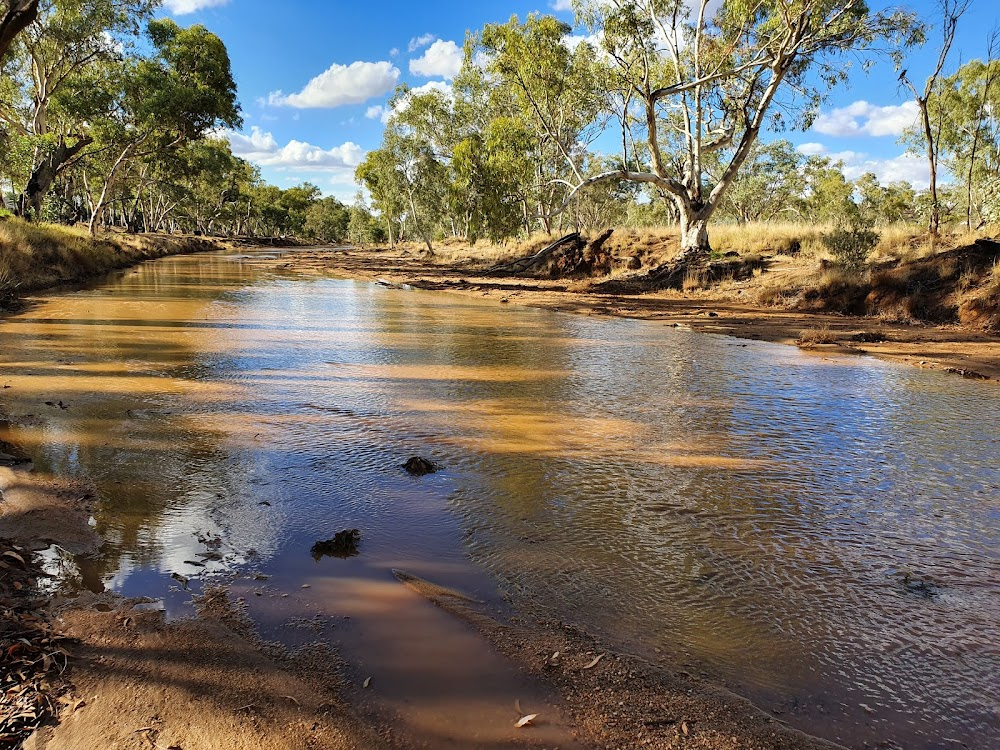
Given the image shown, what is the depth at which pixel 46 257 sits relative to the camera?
63.0ft

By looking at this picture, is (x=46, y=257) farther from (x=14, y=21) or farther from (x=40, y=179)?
(x=14, y=21)

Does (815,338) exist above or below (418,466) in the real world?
above

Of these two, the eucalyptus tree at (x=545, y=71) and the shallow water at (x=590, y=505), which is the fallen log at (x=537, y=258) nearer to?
the eucalyptus tree at (x=545, y=71)

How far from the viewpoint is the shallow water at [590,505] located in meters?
2.69

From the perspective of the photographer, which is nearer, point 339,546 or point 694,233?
point 339,546

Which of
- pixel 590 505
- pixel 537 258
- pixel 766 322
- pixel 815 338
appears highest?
pixel 537 258

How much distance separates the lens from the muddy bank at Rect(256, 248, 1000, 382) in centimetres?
999

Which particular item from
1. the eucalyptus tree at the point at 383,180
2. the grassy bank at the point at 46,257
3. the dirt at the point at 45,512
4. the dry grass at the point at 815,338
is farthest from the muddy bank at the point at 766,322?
the eucalyptus tree at the point at 383,180

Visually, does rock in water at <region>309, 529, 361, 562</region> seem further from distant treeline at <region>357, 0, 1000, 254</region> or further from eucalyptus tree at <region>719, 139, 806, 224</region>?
eucalyptus tree at <region>719, 139, 806, 224</region>

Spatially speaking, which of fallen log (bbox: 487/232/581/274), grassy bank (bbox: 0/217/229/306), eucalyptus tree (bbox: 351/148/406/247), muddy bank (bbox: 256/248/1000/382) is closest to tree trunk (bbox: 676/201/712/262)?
muddy bank (bbox: 256/248/1000/382)

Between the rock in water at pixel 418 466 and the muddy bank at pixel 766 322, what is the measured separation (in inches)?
315

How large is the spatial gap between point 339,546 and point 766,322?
1272 cm

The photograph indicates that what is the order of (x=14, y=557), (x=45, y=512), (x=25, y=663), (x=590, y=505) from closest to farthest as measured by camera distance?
(x=25, y=663), (x=14, y=557), (x=45, y=512), (x=590, y=505)

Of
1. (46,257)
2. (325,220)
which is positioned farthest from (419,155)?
(325,220)
